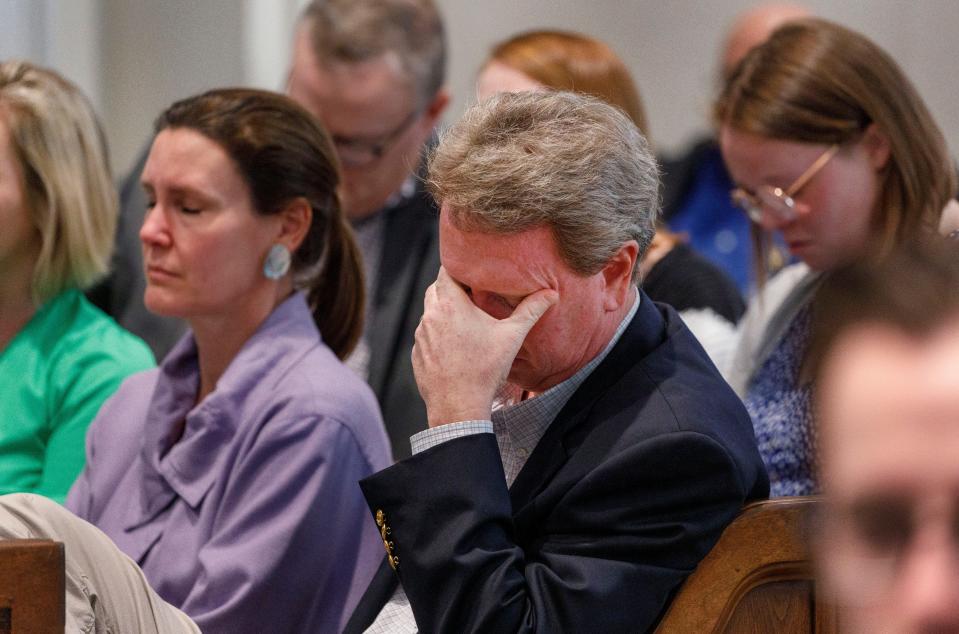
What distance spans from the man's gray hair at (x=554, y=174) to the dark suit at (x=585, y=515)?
22cm

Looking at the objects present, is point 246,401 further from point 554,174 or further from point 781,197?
point 781,197

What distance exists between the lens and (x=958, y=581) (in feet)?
2.24

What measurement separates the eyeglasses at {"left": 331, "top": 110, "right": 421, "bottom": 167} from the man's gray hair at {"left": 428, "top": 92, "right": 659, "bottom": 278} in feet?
4.79

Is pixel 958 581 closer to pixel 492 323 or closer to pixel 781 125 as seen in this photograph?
pixel 492 323

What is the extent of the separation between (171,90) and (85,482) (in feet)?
9.48

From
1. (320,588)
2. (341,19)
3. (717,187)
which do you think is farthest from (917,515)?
(717,187)

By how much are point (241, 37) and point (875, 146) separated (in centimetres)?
309

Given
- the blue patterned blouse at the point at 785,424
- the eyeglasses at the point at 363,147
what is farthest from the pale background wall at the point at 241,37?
the blue patterned blouse at the point at 785,424

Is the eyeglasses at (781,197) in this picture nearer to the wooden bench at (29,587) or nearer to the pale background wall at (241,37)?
the wooden bench at (29,587)

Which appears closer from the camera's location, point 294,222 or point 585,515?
point 585,515

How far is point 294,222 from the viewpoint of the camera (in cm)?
258

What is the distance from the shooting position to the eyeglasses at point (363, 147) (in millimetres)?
3375

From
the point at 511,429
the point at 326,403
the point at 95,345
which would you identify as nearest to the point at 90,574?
the point at 326,403

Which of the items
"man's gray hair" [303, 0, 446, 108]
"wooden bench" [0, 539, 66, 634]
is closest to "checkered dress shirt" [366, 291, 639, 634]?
"wooden bench" [0, 539, 66, 634]
